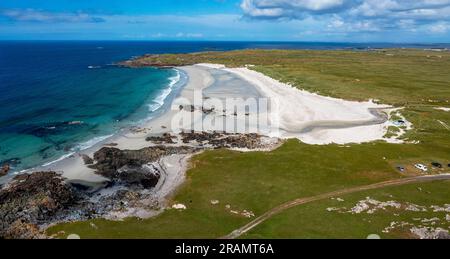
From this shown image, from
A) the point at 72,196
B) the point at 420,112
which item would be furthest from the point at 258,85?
the point at 72,196

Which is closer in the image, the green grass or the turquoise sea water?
the green grass

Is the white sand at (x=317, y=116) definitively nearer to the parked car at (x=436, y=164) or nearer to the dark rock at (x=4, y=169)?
the parked car at (x=436, y=164)

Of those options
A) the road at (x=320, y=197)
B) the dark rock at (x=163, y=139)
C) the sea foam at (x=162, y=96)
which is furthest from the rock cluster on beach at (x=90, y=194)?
the sea foam at (x=162, y=96)

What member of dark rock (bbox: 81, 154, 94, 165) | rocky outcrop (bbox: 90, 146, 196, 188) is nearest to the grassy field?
rocky outcrop (bbox: 90, 146, 196, 188)

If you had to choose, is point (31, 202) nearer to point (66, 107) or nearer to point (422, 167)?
point (422, 167)

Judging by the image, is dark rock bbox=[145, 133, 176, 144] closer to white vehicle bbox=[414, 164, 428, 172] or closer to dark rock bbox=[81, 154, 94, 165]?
dark rock bbox=[81, 154, 94, 165]
